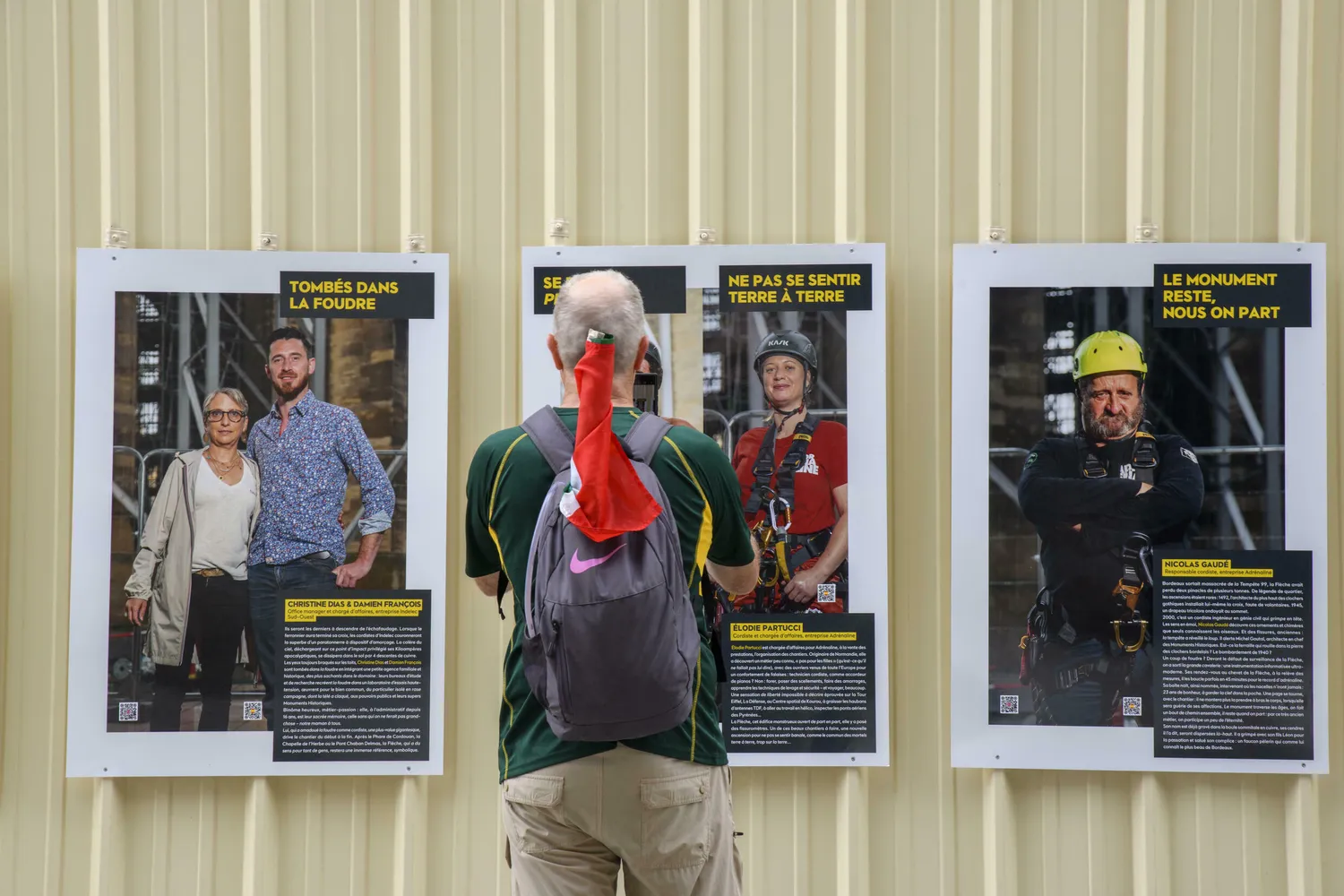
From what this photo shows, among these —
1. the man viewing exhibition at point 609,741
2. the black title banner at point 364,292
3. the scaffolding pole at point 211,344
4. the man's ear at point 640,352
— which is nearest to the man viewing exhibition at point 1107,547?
the man viewing exhibition at point 609,741

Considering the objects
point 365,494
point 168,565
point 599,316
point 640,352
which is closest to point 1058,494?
point 640,352

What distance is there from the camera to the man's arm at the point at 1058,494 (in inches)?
120

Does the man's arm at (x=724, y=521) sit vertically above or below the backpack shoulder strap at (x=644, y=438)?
below

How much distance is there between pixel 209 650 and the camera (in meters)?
3.08

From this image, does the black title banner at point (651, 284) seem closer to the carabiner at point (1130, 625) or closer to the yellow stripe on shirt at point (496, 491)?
the yellow stripe on shirt at point (496, 491)

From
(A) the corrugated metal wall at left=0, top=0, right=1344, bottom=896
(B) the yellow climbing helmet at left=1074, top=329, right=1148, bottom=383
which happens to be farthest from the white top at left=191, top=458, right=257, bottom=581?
(B) the yellow climbing helmet at left=1074, top=329, right=1148, bottom=383

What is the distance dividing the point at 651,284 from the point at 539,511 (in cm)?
128

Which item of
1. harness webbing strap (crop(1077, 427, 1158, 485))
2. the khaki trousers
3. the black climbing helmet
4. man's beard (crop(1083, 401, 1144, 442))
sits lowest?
the khaki trousers

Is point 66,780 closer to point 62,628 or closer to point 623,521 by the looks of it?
point 62,628

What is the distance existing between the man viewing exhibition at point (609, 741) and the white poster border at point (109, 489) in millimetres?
1093

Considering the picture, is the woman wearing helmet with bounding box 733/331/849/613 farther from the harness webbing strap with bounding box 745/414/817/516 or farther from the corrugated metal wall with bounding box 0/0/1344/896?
the corrugated metal wall with bounding box 0/0/1344/896

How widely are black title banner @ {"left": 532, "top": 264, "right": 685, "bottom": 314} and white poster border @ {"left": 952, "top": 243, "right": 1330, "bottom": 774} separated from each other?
78 cm

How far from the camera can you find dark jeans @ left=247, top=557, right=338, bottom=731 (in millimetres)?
3072

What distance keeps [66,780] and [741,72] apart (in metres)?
2.79
